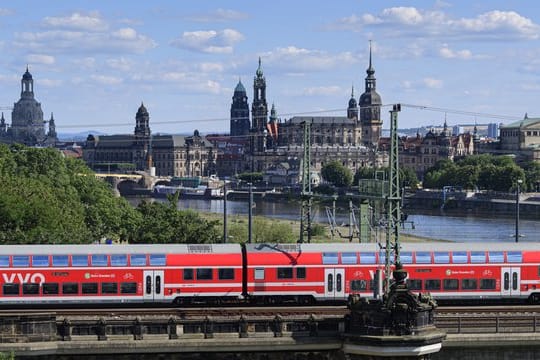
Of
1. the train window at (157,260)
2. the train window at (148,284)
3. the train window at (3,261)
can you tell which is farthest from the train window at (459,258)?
the train window at (3,261)

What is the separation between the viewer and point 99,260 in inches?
1336

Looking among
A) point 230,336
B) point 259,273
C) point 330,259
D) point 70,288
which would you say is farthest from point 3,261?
point 330,259

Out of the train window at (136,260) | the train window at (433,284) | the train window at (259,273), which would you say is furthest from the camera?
the train window at (433,284)

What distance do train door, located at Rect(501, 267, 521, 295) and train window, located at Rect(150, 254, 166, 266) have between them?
983 centimetres

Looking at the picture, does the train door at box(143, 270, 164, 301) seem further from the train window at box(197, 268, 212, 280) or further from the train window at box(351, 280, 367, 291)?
the train window at box(351, 280, 367, 291)

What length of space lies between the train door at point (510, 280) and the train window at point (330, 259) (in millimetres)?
4912

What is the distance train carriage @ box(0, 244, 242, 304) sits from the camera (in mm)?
33531

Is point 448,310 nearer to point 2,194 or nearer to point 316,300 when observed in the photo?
point 316,300

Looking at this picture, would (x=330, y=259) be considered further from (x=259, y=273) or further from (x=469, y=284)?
(x=469, y=284)

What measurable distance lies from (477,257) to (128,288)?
1008 centimetres

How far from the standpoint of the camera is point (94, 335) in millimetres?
27078

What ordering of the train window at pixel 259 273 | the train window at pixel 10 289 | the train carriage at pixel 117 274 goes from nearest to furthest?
the train window at pixel 10 289 → the train carriage at pixel 117 274 → the train window at pixel 259 273

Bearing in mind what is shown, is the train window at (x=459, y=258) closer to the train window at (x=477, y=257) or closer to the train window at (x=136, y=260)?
the train window at (x=477, y=257)

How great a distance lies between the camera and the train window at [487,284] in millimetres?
35625
